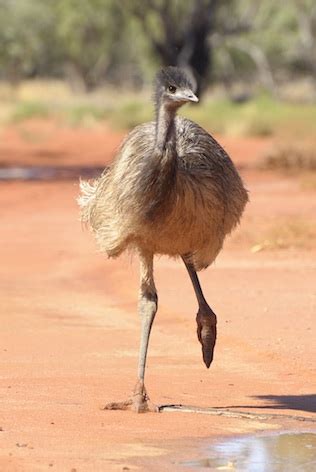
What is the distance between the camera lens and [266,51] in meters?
52.3

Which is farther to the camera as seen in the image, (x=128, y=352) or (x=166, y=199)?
(x=128, y=352)

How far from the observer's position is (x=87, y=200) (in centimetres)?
779

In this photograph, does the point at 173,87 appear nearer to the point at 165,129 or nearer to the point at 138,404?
the point at 165,129

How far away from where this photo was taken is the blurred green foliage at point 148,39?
40.5m

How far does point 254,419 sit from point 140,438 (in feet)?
2.57

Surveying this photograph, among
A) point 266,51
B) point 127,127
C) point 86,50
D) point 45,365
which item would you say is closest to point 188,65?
point 127,127

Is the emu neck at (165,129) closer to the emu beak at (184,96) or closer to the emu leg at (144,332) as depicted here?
the emu beak at (184,96)

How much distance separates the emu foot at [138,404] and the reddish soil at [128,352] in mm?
72

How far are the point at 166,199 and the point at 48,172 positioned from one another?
66.4 ft

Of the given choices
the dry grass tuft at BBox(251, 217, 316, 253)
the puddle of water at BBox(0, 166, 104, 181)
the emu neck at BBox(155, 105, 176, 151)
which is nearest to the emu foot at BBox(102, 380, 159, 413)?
the emu neck at BBox(155, 105, 176, 151)

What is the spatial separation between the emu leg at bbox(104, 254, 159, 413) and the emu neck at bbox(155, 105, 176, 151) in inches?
33.2

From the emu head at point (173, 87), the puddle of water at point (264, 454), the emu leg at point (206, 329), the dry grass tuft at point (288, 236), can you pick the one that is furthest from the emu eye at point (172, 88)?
the dry grass tuft at point (288, 236)

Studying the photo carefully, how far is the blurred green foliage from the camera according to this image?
1596 inches

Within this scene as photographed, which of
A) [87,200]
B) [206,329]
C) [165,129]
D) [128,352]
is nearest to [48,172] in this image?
[128,352]
